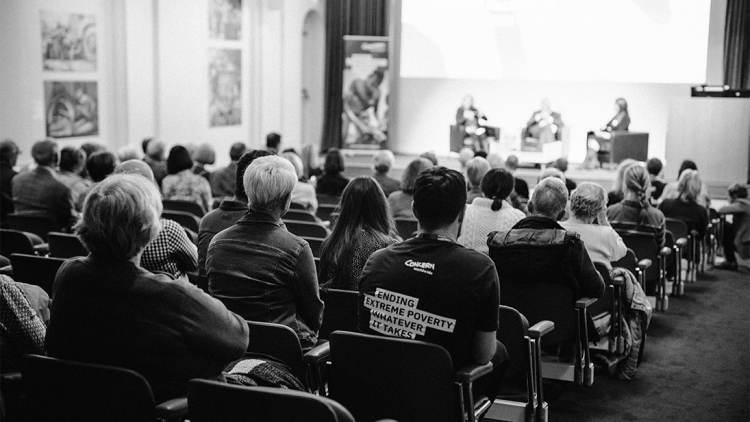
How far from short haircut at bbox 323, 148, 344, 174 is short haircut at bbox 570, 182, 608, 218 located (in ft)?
10.4

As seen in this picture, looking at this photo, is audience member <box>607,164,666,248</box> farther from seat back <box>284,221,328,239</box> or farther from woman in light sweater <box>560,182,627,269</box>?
seat back <box>284,221,328,239</box>

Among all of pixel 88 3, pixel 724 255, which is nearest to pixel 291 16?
pixel 88 3

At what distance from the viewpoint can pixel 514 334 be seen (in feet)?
12.0

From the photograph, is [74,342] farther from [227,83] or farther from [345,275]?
[227,83]

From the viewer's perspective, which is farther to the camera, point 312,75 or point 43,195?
point 312,75

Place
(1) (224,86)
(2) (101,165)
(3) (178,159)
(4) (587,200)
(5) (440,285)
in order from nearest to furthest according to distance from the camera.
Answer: (5) (440,285), (4) (587,200), (2) (101,165), (3) (178,159), (1) (224,86)

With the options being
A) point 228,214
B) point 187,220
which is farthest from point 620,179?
point 228,214

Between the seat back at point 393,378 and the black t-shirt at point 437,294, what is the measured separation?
14cm

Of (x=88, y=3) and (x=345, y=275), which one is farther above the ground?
(x=88, y=3)

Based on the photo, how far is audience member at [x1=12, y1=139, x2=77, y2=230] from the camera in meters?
Answer: 6.28

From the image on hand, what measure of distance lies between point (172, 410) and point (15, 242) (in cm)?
301

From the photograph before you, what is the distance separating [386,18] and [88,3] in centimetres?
615

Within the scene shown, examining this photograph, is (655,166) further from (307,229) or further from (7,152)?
(7,152)

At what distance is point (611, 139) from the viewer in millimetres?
12953
